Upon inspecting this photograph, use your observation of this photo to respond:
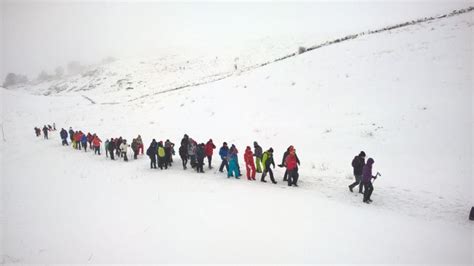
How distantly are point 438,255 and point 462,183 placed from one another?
23.1ft

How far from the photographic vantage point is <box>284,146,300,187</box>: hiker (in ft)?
41.0

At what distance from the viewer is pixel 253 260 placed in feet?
23.4

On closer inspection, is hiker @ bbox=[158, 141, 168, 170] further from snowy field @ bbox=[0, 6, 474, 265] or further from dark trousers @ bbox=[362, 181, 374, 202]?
dark trousers @ bbox=[362, 181, 374, 202]

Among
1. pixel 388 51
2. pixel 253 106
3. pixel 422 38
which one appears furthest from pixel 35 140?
pixel 422 38

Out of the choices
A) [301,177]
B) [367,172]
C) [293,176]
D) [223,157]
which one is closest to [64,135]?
[223,157]

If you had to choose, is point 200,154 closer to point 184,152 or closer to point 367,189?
point 184,152

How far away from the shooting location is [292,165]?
1261 cm

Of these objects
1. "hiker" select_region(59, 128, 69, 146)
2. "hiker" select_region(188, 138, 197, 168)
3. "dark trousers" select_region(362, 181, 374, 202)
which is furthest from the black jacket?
"hiker" select_region(59, 128, 69, 146)

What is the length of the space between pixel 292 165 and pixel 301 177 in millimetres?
2035

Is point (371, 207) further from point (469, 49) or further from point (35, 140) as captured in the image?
point (35, 140)

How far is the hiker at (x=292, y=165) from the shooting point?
12.5 m

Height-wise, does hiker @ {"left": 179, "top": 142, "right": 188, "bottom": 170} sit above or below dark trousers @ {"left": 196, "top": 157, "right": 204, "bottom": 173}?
above

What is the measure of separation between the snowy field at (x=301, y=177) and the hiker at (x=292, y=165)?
1.76 feet

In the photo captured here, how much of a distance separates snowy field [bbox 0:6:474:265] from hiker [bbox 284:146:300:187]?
537 mm
